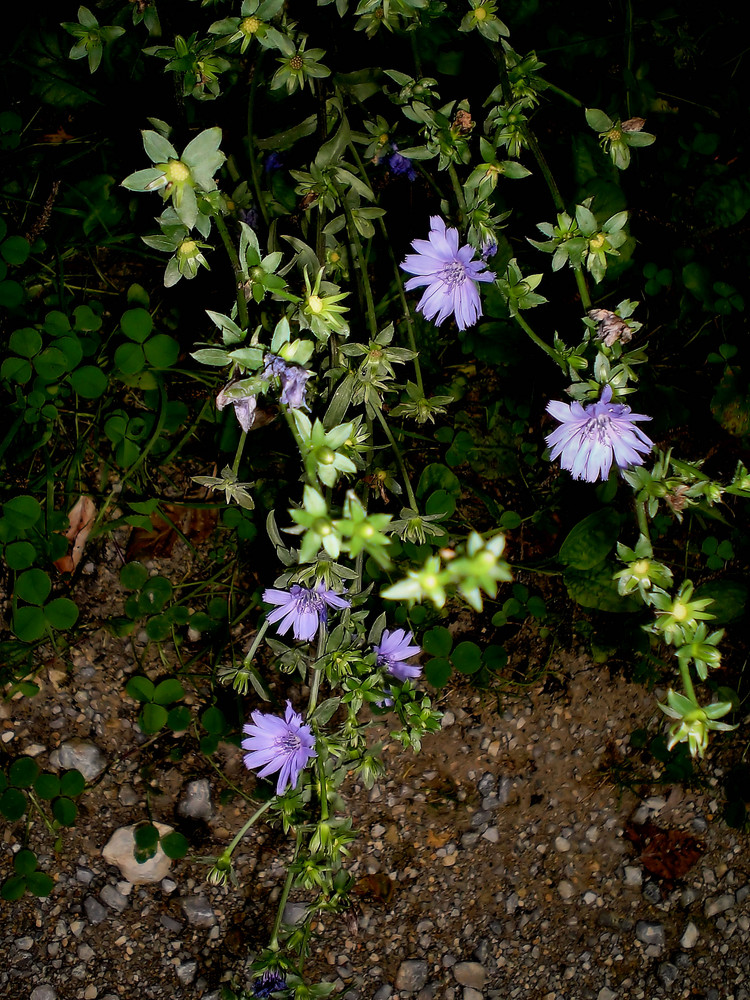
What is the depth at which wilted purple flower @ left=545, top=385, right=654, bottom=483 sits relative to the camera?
142cm

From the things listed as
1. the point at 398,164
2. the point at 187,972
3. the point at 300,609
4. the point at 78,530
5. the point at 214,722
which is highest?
the point at 398,164

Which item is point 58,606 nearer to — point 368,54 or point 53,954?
point 53,954

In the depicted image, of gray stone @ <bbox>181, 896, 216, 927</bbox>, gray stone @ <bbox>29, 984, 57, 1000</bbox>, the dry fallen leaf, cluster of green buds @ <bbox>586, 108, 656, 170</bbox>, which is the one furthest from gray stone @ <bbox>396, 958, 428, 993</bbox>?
cluster of green buds @ <bbox>586, 108, 656, 170</bbox>

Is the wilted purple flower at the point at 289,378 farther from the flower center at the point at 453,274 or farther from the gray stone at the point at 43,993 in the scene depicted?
the gray stone at the point at 43,993

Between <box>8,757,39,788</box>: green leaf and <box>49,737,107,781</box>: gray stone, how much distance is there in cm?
5

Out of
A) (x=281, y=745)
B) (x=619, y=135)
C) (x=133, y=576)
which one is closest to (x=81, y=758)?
(x=133, y=576)

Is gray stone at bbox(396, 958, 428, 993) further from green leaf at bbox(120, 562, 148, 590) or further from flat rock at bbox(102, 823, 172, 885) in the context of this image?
green leaf at bbox(120, 562, 148, 590)

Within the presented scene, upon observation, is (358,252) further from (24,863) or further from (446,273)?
(24,863)

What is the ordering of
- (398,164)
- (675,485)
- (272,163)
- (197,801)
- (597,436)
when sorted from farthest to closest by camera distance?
(197,801)
(272,163)
(398,164)
(597,436)
(675,485)

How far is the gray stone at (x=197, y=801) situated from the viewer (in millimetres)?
2162

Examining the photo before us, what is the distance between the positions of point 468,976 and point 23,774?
4.70ft

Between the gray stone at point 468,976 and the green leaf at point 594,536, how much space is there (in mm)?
1247

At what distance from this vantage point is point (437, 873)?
7.25 feet

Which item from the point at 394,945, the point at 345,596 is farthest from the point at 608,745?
the point at 345,596
